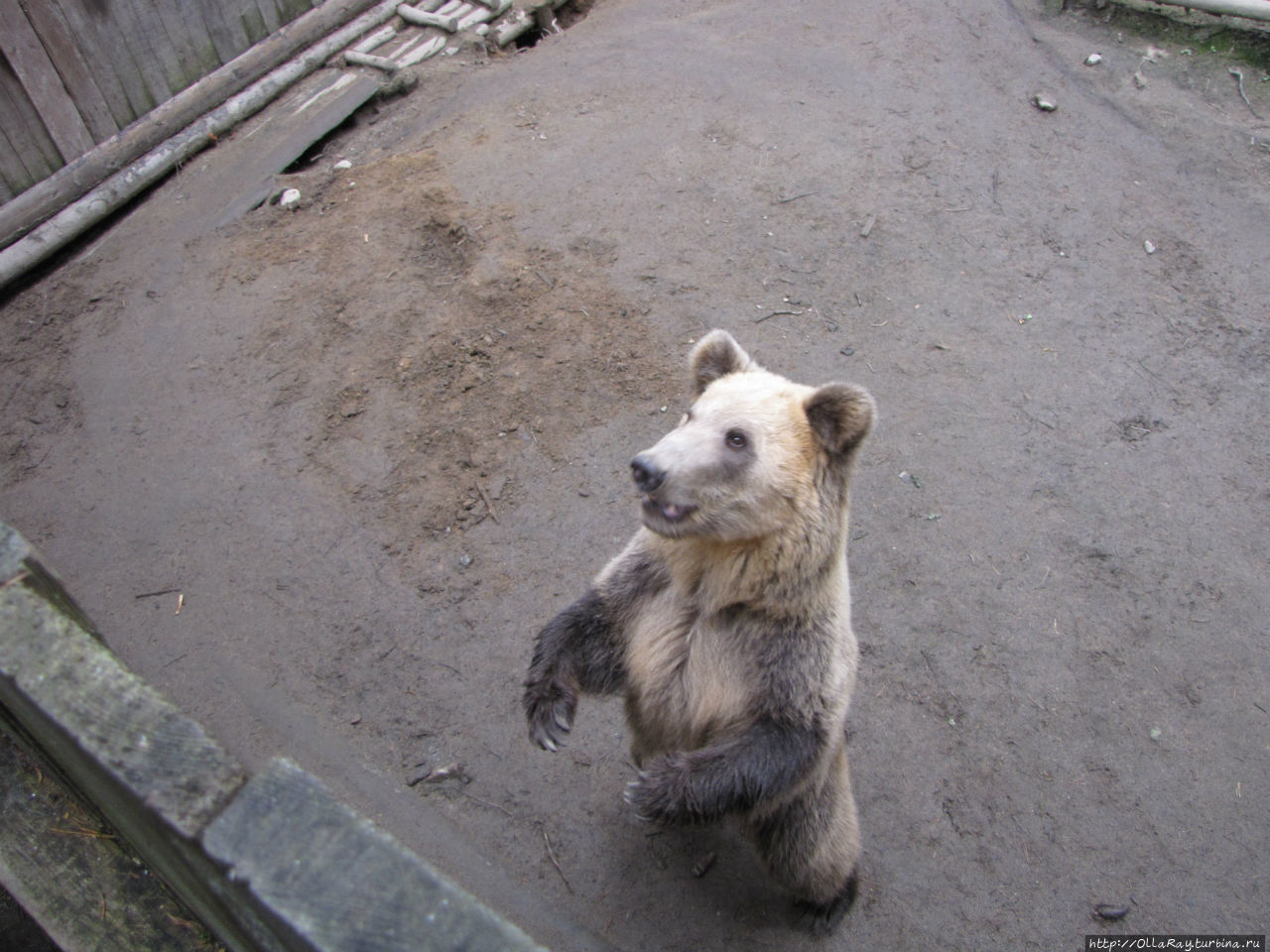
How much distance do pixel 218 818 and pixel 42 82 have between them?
6941mm

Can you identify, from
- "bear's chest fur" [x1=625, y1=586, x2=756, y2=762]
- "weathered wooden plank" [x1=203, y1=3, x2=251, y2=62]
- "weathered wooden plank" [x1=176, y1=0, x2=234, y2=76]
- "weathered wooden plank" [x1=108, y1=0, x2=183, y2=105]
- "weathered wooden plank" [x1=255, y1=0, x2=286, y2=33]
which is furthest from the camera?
"weathered wooden plank" [x1=255, y1=0, x2=286, y2=33]

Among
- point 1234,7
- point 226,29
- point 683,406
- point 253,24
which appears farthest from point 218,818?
point 1234,7

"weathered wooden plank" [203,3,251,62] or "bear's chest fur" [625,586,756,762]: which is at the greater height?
"weathered wooden plank" [203,3,251,62]

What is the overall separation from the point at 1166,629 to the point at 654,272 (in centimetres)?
397

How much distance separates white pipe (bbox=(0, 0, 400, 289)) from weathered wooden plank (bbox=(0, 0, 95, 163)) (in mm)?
363

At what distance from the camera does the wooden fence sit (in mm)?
6555

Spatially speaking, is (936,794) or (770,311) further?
(770,311)

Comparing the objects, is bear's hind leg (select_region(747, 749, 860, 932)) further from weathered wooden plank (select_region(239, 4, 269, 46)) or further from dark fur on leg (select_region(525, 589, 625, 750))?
weathered wooden plank (select_region(239, 4, 269, 46))

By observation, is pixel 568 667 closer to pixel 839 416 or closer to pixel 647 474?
pixel 647 474

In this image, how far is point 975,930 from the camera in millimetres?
3748

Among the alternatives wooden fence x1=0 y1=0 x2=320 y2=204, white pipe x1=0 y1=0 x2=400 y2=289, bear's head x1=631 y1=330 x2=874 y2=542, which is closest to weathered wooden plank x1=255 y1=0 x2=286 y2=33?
wooden fence x1=0 y1=0 x2=320 y2=204

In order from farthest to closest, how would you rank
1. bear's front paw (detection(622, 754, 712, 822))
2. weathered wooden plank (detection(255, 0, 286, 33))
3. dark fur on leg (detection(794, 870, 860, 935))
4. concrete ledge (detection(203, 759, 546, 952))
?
1. weathered wooden plank (detection(255, 0, 286, 33))
2. dark fur on leg (detection(794, 870, 860, 935))
3. bear's front paw (detection(622, 754, 712, 822))
4. concrete ledge (detection(203, 759, 546, 952))

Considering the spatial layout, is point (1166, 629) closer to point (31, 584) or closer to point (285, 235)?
point (31, 584)

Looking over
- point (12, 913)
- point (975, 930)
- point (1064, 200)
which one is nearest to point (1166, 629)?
point (975, 930)
